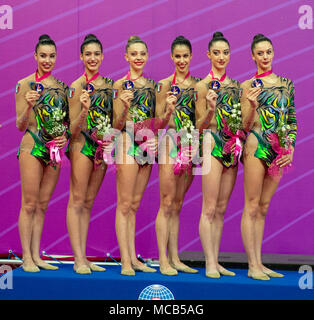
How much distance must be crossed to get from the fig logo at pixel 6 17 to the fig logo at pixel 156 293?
358 cm

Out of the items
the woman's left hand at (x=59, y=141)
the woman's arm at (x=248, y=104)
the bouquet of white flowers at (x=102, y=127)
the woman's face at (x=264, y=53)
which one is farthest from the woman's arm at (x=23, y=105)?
the woman's face at (x=264, y=53)

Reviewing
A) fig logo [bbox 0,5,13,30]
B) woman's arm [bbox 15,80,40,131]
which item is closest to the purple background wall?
fig logo [bbox 0,5,13,30]

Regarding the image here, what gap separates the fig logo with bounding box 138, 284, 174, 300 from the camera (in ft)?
17.4

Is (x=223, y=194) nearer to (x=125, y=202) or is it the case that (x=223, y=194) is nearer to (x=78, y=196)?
(x=125, y=202)

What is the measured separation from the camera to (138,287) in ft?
17.5

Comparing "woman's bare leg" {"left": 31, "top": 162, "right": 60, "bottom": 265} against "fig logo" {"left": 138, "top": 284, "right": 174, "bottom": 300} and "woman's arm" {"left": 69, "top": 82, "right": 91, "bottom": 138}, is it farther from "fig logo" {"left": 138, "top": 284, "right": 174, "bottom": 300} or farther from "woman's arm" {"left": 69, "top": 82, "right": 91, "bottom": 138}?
"fig logo" {"left": 138, "top": 284, "right": 174, "bottom": 300}

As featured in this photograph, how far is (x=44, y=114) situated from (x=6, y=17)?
6.96ft

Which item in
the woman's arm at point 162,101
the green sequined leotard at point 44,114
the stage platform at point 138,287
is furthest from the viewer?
the green sequined leotard at point 44,114

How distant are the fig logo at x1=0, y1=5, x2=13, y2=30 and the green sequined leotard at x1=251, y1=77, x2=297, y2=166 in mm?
3268

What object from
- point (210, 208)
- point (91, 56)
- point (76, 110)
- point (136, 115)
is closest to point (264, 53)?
point (136, 115)

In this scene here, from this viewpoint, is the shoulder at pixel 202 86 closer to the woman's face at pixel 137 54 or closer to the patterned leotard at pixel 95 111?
the woman's face at pixel 137 54

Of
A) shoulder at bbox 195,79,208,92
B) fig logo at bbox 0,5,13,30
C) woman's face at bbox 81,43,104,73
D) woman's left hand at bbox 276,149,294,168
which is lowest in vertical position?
woman's left hand at bbox 276,149,294,168

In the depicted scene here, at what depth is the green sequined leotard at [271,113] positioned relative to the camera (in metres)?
5.38
